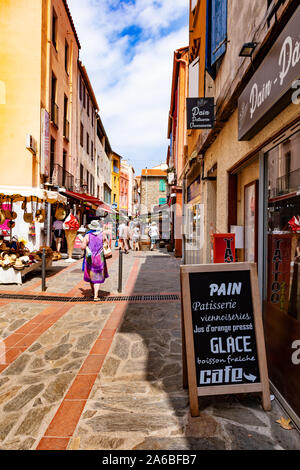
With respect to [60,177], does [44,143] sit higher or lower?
higher

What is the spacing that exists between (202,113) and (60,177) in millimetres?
12084

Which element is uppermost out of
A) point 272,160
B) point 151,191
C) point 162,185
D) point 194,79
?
point 162,185

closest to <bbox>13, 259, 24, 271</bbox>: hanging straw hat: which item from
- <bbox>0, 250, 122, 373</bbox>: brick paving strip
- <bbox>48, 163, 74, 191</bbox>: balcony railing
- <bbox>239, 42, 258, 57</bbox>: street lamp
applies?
<bbox>0, 250, 122, 373</bbox>: brick paving strip

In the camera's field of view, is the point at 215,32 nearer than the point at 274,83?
No

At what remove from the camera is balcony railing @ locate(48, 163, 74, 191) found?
624 inches

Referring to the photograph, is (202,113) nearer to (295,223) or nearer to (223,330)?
(295,223)

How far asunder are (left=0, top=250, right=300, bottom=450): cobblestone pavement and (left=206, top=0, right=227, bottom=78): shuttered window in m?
5.28

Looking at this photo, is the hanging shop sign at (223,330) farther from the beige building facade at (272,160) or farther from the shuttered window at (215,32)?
the shuttered window at (215,32)

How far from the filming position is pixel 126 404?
2.87 meters

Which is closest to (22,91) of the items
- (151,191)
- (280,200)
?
(280,200)

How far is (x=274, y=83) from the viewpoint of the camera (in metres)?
3.08

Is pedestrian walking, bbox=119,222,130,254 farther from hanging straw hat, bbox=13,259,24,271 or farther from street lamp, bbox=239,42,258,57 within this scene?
street lamp, bbox=239,42,258,57

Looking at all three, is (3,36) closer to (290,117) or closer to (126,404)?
(290,117)
